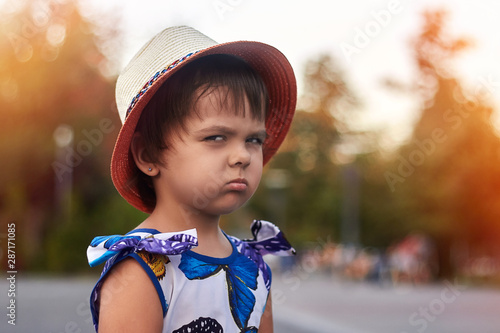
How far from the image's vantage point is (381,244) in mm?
35844

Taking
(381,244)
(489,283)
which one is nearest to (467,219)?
(489,283)

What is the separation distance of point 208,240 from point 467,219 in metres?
24.7

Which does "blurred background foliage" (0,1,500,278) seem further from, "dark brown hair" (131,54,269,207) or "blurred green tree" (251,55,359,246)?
"dark brown hair" (131,54,269,207)

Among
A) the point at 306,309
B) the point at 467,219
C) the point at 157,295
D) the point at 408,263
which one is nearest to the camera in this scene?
the point at 157,295

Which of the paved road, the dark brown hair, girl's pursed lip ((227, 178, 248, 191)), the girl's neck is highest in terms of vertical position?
the paved road

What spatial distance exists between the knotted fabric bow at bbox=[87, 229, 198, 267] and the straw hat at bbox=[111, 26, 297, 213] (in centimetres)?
33

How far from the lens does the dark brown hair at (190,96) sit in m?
2.17

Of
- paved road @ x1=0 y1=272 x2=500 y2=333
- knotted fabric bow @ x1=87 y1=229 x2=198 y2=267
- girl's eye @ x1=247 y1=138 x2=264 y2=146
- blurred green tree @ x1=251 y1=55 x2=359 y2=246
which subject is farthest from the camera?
blurred green tree @ x1=251 y1=55 x2=359 y2=246

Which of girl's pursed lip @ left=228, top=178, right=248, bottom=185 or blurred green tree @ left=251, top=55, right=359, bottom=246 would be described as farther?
blurred green tree @ left=251, top=55, right=359, bottom=246

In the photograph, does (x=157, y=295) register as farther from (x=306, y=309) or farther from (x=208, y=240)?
(x=306, y=309)

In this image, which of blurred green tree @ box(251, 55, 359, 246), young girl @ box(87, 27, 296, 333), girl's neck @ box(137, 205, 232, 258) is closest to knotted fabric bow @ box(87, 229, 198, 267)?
young girl @ box(87, 27, 296, 333)

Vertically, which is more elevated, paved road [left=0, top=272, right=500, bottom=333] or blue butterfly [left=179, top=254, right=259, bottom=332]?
paved road [left=0, top=272, right=500, bottom=333]

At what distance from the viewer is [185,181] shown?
2.16 metres

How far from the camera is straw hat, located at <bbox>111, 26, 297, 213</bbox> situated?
2.21 meters
